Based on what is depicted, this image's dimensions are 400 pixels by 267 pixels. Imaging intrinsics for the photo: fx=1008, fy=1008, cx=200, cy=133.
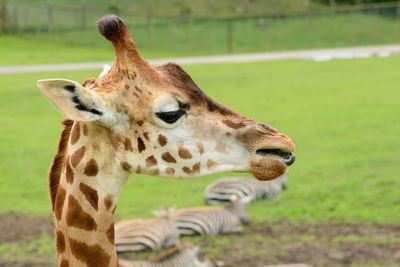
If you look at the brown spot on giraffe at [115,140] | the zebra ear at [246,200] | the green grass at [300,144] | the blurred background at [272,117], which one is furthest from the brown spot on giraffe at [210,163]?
the zebra ear at [246,200]

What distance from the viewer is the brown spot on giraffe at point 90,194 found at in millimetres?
4352

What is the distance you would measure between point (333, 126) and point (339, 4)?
41175 mm

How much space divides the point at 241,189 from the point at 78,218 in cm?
937

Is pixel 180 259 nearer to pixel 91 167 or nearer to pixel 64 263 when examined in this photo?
pixel 64 263

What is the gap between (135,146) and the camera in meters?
4.38

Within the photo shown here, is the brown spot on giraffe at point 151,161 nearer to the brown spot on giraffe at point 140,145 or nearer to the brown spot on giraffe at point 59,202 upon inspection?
the brown spot on giraffe at point 140,145

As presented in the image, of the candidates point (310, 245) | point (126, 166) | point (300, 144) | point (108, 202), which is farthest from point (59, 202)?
point (300, 144)

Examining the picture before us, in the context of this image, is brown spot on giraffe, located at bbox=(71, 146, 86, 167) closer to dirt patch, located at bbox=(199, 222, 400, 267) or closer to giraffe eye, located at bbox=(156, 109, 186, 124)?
giraffe eye, located at bbox=(156, 109, 186, 124)

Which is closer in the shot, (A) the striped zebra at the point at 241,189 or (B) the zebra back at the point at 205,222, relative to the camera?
(B) the zebra back at the point at 205,222

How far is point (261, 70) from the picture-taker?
108 feet

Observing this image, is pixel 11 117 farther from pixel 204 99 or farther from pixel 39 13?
pixel 39 13

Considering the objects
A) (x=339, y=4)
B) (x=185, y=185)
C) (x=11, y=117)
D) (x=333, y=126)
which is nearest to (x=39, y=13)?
(x=339, y=4)

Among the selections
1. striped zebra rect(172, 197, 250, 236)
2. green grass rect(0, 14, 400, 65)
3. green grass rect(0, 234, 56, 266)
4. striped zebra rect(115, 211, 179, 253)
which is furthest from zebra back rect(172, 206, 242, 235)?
green grass rect(0, 14, 400, 65)

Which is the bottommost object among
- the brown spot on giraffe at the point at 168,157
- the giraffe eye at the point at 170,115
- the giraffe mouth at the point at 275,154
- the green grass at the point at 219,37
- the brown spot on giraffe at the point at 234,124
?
the brown spot on giraffe at the point at 168,157
